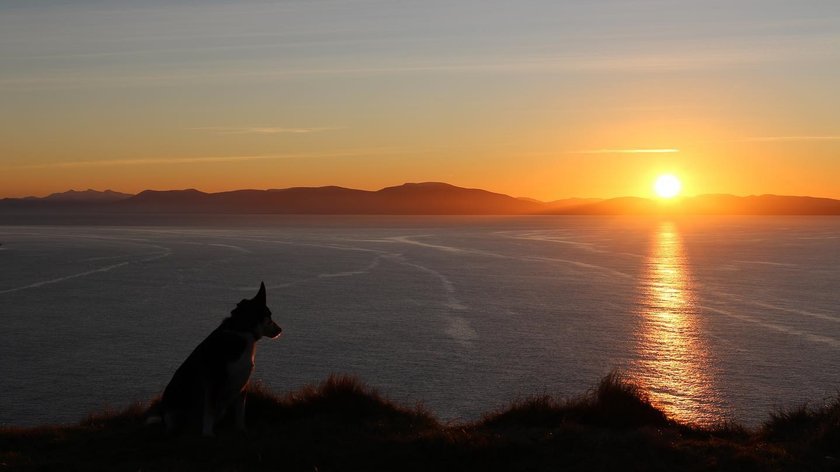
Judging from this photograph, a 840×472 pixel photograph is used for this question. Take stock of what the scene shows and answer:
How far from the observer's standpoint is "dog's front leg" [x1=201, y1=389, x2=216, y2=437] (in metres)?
10.3

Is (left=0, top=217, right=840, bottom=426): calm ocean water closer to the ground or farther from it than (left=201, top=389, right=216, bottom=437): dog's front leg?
closer to the ground

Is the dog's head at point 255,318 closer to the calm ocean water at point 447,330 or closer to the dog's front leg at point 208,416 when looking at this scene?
the dog's front leg at point 208,416

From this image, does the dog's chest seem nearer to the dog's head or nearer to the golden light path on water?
the dog's head

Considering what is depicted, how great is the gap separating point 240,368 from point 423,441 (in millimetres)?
2371

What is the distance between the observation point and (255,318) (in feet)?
34.6

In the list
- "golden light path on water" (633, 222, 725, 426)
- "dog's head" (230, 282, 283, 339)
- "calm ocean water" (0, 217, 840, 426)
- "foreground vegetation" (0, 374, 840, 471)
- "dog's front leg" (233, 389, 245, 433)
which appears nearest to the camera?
"foreground vegetation" (0, 374, 840, 471)

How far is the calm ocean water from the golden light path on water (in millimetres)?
78

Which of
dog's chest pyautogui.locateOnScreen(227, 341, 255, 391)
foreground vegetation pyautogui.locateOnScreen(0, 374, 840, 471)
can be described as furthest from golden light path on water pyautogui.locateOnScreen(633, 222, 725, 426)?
dog's chest pyautogui.locateOnScreen(227, 341, 255, 391)

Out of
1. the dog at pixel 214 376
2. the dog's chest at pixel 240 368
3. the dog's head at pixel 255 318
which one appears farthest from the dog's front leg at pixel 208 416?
the dog's head at pixel 255 318

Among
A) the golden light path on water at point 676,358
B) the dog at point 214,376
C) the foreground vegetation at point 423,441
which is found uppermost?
the dog at point 214,376

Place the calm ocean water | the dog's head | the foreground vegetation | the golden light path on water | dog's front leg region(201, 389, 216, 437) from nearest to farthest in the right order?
the foreground vegetation → dog's front leg region(201, 389, 216, 437) → the dog's head → the golden light path on water → the calm ocean water

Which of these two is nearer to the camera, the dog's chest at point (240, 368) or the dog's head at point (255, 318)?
the dog's chest at point (240, 368)

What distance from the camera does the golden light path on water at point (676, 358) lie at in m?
17.8

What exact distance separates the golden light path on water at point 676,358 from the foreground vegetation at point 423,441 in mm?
2708
